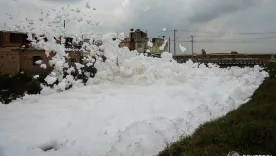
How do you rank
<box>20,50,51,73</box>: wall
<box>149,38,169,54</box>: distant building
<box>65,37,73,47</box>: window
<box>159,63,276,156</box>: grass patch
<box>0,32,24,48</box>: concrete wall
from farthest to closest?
<box>149,38,169,54</box>: distant building < <box>0,32,24,48</box>: concrete wall < <box>20,50,51,73</box>: wall < <box>65,37,73,47</box>: window < <box>159,63,276,156</box>: grass patch

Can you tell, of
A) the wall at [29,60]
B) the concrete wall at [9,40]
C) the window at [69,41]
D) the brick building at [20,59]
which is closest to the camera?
the window at [69,41]

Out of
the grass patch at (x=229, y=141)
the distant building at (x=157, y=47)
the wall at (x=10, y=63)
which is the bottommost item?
the grass patch at (x=229, y=141)

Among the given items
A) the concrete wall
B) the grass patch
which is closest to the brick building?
the concrete wall

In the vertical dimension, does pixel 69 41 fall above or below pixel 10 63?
above

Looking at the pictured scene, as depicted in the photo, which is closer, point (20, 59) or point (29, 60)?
point (20, 59)

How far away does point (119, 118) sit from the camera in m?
8.21

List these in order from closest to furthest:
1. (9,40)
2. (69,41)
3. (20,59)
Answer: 1. (69,41)
2. (20,59)
3. (9,40)

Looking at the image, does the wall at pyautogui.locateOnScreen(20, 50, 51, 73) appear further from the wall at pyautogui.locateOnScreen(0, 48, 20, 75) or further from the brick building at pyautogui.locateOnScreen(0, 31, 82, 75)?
the wall at pyautogui.locateOnScreen(0, 48, 20, 75)

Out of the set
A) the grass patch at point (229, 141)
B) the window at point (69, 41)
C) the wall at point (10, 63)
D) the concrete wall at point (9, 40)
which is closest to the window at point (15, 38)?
the concrete wall at point (9, 40)

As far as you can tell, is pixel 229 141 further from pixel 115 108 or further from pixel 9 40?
pixel 9 40

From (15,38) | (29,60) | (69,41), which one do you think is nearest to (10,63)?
(29,60)

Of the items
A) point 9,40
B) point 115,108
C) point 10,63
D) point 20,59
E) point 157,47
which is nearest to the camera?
point 115,108

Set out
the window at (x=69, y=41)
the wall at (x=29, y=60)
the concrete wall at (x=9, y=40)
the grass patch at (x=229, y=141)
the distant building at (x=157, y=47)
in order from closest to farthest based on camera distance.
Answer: the grass patch at (x=229, y=141) → the window at (x=69, y=41) → the wall at (x=29, y=60) → the concrete wall at (x=9, y=40) → the distant building at (x=157, y=47)

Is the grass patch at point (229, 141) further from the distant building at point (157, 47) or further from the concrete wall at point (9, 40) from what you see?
the concrete wall at point (9, 40)
